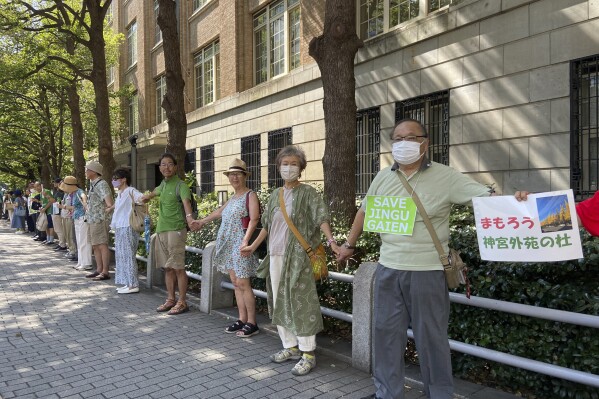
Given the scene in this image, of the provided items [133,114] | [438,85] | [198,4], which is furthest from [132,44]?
[438,85]

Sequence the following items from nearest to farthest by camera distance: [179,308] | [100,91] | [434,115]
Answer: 1. [179,308]
2. [434,115]
3. [100,91]

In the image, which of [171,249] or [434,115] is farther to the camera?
[434,115]

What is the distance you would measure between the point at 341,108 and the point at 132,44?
2734 cm

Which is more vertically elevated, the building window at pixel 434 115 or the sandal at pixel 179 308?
the building window at pixel 434 115

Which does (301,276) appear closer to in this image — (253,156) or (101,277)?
(101,277)

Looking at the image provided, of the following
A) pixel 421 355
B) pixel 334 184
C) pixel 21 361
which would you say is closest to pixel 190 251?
pixel 334 184

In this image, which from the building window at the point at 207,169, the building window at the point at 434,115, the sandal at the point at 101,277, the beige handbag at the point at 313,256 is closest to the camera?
the beige handbag at the point at 313,256

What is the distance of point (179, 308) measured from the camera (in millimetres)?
6746


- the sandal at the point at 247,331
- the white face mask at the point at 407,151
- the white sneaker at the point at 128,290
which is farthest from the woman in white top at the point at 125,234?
the white face mask at the point at 407,151

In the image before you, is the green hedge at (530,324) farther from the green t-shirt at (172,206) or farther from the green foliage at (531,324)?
the green t-shirt at (172,206)

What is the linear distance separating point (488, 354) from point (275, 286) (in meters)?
2.01

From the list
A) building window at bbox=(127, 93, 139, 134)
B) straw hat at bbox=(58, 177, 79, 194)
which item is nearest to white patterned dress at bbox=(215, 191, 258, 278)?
straw hat at bbox=(58, 177, 79, 194)

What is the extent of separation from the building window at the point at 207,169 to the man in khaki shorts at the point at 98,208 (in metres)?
11.8

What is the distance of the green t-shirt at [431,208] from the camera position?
10.8 feet
